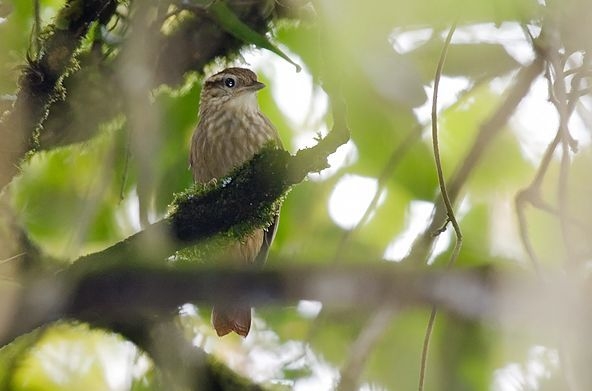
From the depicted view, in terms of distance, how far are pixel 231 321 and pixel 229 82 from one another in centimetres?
148

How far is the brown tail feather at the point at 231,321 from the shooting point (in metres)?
2.61

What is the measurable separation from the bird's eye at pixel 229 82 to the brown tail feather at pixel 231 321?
4.24 feet

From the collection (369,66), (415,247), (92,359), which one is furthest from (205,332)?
(369,66)

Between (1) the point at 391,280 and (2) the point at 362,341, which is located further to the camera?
(2) the point at 362,341


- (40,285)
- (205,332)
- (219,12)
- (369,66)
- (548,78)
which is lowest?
(205,332)

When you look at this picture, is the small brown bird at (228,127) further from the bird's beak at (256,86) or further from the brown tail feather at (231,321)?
the brown tail feather at (231,321)

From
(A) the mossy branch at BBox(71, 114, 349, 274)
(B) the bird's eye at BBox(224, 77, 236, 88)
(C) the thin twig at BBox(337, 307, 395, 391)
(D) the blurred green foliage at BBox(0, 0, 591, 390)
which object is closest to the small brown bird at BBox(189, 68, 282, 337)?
(B) the bird's eye at BBox(224, 77, 236, 88)

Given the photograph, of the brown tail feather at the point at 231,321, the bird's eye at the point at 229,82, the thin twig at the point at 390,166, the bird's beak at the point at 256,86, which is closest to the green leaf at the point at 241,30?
the thin twig at the point at 390,166

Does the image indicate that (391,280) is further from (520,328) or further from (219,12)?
(219,12)

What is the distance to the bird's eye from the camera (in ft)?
→ 12.6

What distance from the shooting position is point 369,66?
949 mm

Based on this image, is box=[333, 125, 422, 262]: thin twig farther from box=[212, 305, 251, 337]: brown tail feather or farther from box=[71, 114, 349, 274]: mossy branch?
box=[212, 305, 251, 337]: brown tail feather

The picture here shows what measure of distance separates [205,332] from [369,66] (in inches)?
83.9

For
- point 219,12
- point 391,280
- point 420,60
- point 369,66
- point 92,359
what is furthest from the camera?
point 92,359
